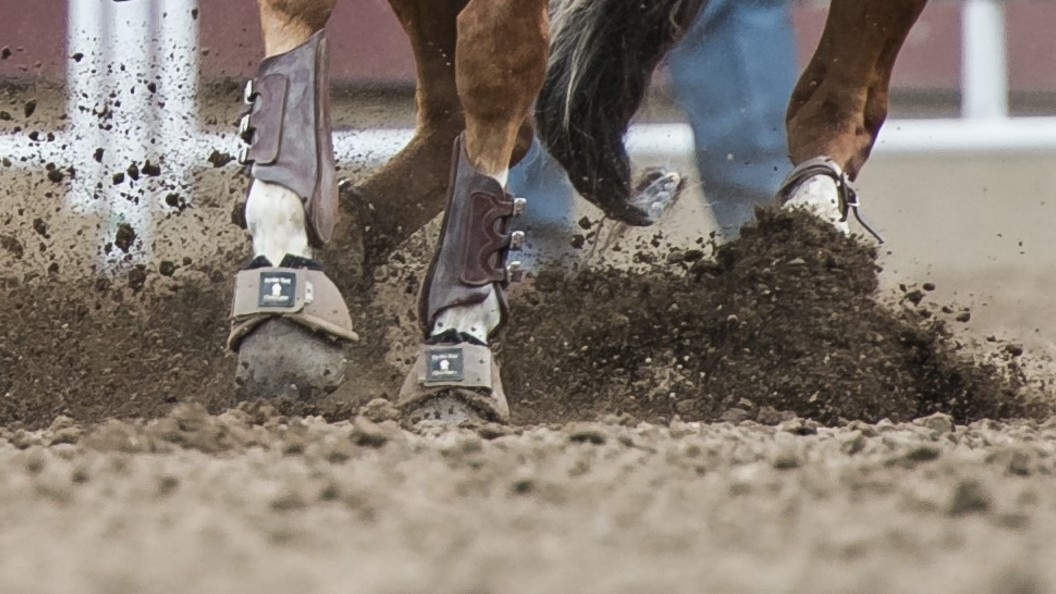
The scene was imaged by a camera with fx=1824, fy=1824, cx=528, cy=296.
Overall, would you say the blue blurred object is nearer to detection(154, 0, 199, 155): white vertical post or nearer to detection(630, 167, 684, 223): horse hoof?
detection(630, 167, 684, 223): horse hoof

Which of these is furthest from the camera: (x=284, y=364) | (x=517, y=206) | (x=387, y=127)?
(x=387, y=127)

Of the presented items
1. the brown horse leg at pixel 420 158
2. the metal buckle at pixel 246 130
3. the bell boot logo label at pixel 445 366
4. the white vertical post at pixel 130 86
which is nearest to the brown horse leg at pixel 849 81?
the brown horse leg at pixel 420 158

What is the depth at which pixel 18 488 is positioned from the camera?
163cm

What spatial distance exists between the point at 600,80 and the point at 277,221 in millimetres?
1249

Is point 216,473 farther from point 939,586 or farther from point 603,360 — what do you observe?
point 603,360

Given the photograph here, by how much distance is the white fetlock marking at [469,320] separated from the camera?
8.41 ft

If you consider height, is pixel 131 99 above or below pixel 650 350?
above

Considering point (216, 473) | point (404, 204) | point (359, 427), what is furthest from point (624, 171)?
point (216, 473)

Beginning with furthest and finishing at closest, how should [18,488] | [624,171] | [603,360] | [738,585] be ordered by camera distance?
1. [624,171]
2. [603,360]
3. [18,488]
4. [738,585]

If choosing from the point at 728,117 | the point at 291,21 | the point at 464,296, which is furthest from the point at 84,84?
the point at 464,296

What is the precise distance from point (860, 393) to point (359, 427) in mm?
1103

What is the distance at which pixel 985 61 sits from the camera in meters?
5.66

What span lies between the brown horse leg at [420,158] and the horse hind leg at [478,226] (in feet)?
1.60

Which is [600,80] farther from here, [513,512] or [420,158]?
[513,512]
